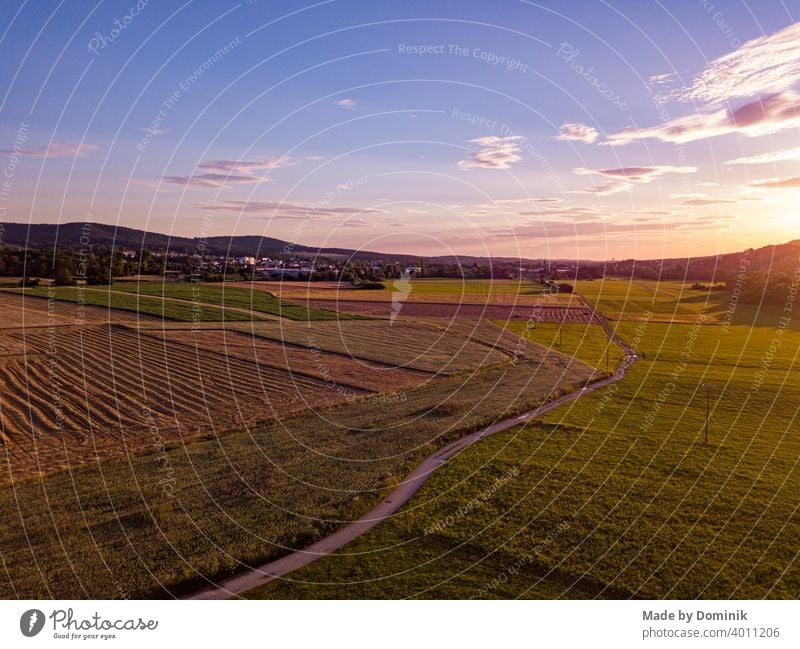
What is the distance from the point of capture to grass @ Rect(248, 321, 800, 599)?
62.4 ft

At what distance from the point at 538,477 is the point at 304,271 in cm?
12195

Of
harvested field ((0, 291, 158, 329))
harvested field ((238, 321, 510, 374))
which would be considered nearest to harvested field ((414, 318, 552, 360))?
harvested field ((238, 321, 510, 374))

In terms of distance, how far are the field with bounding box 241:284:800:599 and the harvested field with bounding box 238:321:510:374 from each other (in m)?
23.3

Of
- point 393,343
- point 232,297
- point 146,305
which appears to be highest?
point 232,297

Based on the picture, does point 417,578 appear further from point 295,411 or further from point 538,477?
point 295,411

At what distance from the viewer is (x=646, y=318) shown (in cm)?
10544

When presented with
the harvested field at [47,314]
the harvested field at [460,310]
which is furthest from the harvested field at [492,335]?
the harvested field at [47,314]

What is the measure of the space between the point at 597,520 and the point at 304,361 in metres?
42.2

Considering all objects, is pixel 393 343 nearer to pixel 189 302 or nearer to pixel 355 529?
pixel 189 302

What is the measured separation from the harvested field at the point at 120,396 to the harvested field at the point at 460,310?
4356cm

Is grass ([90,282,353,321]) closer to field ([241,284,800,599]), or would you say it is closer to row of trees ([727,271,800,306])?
field ([241,284,800,599])

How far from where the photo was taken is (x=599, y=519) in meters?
23.8

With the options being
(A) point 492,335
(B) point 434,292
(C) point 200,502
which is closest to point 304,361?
(A) point 492,335

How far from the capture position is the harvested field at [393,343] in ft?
212
